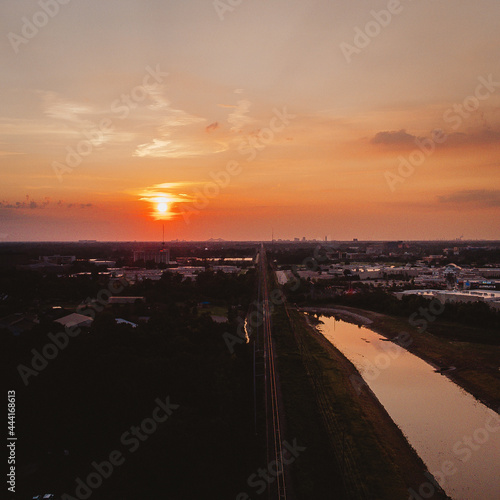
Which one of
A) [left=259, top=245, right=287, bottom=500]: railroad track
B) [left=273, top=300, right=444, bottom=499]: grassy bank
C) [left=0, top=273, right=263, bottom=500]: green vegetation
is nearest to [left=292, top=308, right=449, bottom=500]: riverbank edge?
[left=273, top=300, right=444, bottom=499]: grassy bank

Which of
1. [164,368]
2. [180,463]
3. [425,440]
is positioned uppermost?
[164,368]

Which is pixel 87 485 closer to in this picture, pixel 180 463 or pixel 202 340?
pixel 180 463

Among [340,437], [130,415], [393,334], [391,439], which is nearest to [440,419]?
[391,439]

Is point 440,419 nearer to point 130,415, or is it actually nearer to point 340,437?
point 340,437

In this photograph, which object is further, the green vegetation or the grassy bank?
the grassy bank

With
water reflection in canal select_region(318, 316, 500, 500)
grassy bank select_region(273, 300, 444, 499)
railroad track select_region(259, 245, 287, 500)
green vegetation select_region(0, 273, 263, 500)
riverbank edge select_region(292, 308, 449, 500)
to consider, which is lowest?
water reflection in canal select_region(318, 316, 500, 500)

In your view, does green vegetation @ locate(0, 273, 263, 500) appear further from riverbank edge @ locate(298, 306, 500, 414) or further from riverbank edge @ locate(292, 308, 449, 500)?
riverbank edge @ locate(298, 306, 500, 414)

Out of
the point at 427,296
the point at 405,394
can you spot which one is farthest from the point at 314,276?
the point at 405,394
